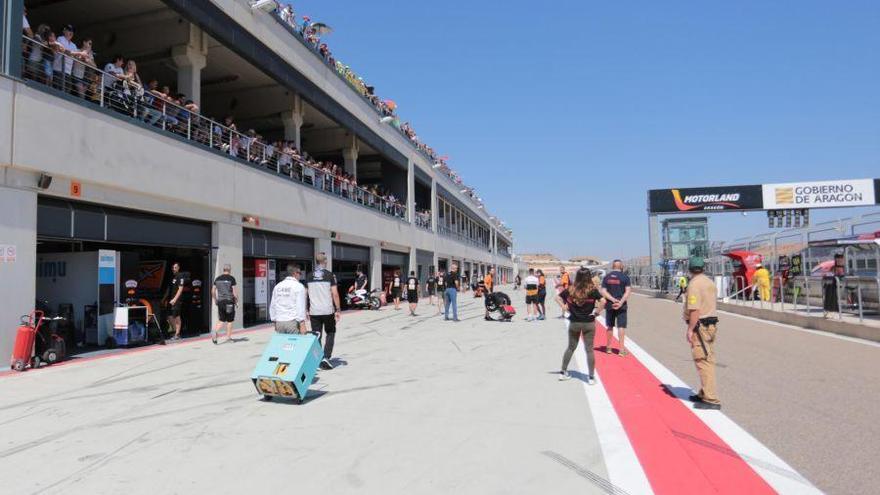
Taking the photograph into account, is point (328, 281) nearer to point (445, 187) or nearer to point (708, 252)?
point (708, 252)

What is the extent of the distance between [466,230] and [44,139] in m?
47.2

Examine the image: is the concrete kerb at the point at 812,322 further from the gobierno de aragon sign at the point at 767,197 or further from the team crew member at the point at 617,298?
the gobierno de aragon sign at the point at 767,197

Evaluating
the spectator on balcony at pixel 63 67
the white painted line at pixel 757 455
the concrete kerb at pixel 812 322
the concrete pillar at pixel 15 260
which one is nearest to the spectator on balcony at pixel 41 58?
the spectator on balcony at pixel 63 67

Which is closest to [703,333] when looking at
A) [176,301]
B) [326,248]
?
[176,301]

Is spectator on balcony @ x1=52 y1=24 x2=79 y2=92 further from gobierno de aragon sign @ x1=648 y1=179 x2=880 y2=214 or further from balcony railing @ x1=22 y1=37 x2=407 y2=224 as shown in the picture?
gobierno de aragon sign @ x1=648 y1=179 x2=880 y2=214

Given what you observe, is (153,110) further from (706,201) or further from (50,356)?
(706,201)

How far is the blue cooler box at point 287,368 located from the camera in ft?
20.3

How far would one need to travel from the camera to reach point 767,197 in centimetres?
4028

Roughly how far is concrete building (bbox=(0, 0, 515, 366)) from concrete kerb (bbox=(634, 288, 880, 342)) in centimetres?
1505

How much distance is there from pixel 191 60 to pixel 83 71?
4.63 m

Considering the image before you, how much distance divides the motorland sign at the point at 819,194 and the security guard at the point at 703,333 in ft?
131

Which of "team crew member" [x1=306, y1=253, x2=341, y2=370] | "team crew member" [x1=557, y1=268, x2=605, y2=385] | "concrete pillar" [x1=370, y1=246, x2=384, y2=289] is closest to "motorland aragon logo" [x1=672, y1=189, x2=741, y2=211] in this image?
"concrete pillar" [x1=370, y1=246, x2=384, y2=289]

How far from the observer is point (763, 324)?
16.1m

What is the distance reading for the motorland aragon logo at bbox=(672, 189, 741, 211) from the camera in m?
40.8
